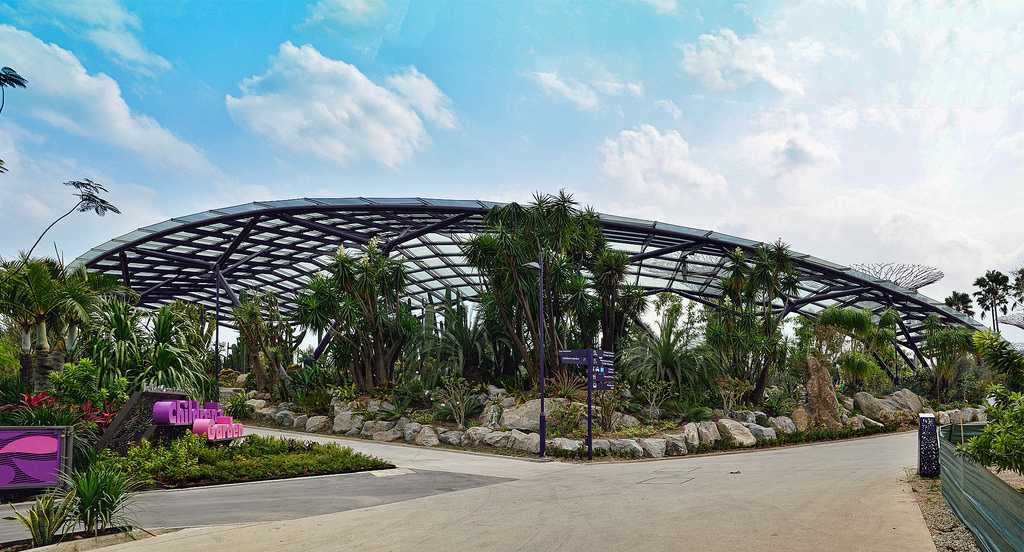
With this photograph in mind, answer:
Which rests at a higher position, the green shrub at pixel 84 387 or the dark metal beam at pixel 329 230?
the dark metal beam at pixel 329 230

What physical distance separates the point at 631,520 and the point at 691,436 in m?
17.9

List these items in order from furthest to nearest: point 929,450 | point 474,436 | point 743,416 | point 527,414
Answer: point 743,416 → point 527,414 → point 474,436 → point 929,450

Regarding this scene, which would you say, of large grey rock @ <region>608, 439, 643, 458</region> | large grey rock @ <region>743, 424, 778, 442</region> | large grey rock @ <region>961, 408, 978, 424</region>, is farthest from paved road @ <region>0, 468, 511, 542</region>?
large grey rock @ <region>961, 408, 978, 424</region>

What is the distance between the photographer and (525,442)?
2683cm

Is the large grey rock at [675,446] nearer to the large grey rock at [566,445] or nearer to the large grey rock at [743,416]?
the large grey rock at [566,445]

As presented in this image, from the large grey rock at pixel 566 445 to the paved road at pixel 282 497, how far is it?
668 cm

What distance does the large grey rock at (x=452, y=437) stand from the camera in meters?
28.3

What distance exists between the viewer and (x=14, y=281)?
2006 cm

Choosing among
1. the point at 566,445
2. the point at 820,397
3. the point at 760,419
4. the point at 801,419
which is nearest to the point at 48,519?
the point at 566,445

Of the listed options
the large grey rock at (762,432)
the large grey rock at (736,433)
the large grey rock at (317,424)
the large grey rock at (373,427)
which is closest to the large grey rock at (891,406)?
the large grey rock at (762,432)

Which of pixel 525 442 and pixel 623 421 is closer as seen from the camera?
pixel 525 442

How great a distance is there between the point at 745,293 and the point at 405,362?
753 inches

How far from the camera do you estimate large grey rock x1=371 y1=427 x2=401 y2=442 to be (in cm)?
3038

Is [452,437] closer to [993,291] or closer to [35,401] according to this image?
[35,401]
